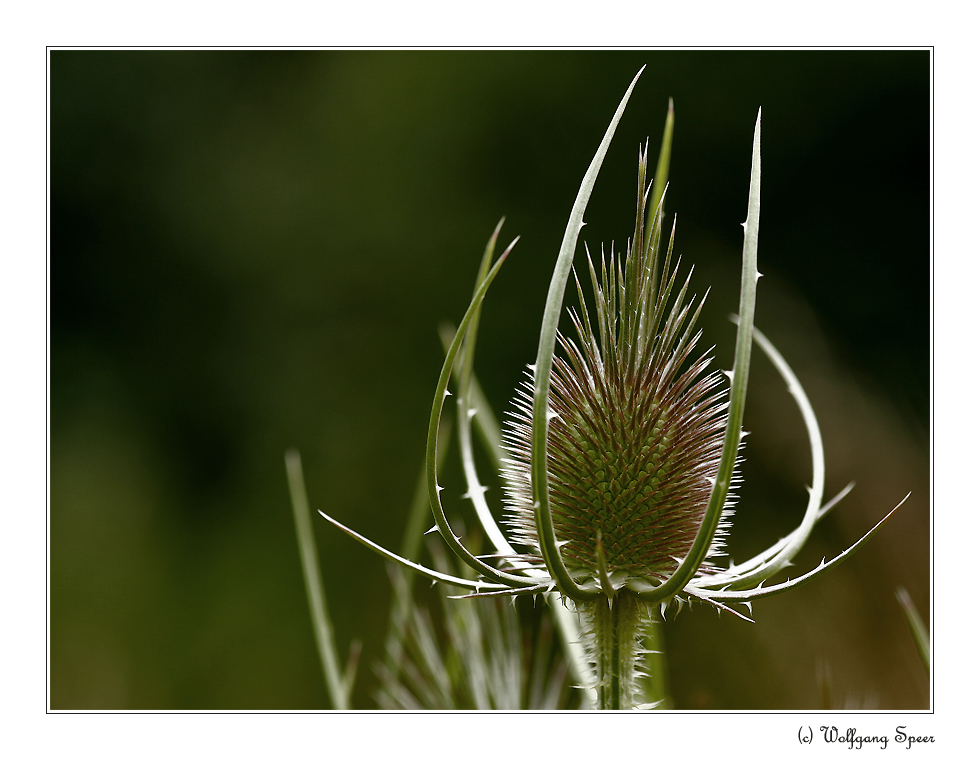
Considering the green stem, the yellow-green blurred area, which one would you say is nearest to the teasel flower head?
the green stem

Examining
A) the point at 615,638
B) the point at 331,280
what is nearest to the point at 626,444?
the point at 615,638

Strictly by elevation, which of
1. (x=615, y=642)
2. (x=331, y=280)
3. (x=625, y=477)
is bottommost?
(x=615, y=642)

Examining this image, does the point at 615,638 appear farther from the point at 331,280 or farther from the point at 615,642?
the point at 331,280

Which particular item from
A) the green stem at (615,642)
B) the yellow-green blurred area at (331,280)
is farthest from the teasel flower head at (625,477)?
the yellow-green blurred area at (331,280)

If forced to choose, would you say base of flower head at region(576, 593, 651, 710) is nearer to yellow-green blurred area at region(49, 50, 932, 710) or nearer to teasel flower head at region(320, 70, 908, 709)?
teasel flower head at region(320, 70, 908, 709)

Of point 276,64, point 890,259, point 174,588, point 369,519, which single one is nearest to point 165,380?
point 174,588

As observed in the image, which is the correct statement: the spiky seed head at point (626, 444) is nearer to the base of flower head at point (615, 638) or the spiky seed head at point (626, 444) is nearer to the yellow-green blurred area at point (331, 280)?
the base of flower head at point (615, 638)
